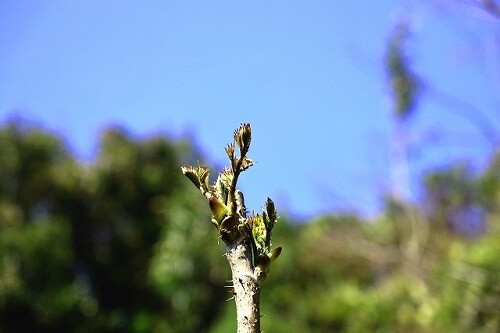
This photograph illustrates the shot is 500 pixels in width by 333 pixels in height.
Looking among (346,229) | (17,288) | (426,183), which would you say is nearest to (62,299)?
(17,288)

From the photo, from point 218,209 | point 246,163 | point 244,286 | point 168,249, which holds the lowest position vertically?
point 244,286

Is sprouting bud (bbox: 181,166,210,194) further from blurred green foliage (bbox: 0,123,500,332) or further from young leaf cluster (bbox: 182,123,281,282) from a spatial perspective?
blurred green foliage (bbox: 0,123,500,332)

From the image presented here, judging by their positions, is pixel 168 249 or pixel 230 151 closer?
pixel 230 151

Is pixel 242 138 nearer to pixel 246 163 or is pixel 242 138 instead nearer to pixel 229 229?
pixel 246 163

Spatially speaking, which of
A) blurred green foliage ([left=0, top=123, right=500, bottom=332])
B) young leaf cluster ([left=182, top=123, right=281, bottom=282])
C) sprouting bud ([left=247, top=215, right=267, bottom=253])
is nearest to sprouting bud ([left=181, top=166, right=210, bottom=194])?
young leaf cluster ([left=182, top=123, right=281, bottom=282])

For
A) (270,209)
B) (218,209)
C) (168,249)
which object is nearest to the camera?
(218,209)

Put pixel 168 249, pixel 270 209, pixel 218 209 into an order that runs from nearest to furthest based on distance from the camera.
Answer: pixel 218 209 → pixel 270 209 → pixel 168 249

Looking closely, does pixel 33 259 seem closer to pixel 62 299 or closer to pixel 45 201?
pixel 62 299

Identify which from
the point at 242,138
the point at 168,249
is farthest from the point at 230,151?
the point at 168,249
